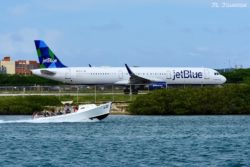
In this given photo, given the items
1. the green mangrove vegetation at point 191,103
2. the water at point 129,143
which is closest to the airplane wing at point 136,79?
the green mangrove vegetation at point 191,103

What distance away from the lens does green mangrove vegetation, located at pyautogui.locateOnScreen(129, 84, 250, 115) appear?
309 ft

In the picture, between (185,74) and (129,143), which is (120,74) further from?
(129,143)

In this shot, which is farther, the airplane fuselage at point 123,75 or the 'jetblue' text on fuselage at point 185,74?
the 'jetblue' text on fuselage at point 185,74

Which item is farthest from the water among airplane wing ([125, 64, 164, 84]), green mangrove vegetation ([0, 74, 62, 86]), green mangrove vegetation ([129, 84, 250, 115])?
green mangrove vegetation ([0, 74, 62, 86])

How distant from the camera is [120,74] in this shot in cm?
12031

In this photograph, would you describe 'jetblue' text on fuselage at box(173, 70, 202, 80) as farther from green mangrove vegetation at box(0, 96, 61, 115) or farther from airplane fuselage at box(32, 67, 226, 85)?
green mangrove vegetation at box(0, 96, 61, 115)

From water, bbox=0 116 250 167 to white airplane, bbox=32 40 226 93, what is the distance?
34.2 metres

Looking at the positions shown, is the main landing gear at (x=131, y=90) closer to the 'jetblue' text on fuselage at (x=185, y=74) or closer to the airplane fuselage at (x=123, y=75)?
the airplane fuselage at (x=123, y=75)

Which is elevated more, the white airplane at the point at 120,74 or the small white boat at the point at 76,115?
the white airplane at the point at 120,74

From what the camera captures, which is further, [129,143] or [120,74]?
[120,74]

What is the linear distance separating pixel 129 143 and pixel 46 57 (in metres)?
66.1

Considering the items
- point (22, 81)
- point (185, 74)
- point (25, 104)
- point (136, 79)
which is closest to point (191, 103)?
point (25, 104)

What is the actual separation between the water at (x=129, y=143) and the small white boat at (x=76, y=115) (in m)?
0.64

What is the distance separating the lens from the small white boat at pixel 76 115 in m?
78.6
